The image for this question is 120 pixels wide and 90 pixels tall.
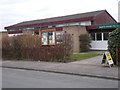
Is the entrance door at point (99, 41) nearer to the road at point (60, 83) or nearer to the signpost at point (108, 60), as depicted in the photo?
the signpost at point (108, 60)

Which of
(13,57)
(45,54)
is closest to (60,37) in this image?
(45,54)

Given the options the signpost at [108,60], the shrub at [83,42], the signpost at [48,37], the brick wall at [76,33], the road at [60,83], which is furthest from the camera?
the shrub at [83,42]

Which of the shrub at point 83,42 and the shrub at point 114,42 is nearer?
the shrub at point 114,42

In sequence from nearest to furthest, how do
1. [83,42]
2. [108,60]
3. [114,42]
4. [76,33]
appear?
[108,60] < [114,42] < [76,33] < [83,42]

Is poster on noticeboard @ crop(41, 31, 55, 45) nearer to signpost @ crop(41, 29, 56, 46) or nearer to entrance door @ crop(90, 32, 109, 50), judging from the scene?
signpost @ crop(41, 29, 56, 46)

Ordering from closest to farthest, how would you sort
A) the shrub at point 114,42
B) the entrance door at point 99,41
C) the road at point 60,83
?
the road at point 60,83
the shrub at point 114,42
the entrance door at point 99,41

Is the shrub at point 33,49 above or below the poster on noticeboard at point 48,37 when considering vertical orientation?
below

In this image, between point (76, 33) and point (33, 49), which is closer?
point (33, 49)

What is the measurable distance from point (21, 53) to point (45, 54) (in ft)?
10.5

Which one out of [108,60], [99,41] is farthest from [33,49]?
[99,41]

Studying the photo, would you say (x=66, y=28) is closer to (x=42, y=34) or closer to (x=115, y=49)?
(x=42, y=34)

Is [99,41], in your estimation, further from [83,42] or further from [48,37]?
[48,37]

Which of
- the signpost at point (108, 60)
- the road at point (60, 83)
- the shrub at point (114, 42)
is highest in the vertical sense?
the shrub at point (114, 42)

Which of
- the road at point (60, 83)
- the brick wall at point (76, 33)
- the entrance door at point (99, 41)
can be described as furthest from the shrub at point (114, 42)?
the entrance door at point (99, 41)
